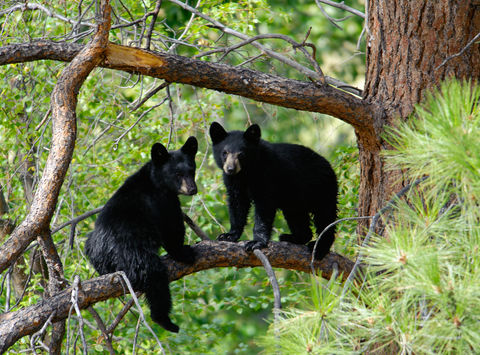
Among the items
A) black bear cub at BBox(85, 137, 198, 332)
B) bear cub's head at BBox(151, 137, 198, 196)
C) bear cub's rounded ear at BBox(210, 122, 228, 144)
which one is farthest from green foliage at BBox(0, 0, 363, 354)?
black bear cub at BBox(85, 137, 198, 332)

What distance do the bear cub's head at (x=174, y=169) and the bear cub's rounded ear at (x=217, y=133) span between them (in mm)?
359

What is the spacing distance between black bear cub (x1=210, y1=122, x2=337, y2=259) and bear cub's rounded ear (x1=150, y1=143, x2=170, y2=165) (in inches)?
19.6

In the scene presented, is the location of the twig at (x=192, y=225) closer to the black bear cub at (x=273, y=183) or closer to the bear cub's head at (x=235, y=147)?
the black bear cub at (x=273, y=183)

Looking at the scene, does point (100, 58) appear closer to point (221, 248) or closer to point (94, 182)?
point (221, 248)

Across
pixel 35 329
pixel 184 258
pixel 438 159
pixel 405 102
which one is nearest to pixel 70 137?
pixel 35 329

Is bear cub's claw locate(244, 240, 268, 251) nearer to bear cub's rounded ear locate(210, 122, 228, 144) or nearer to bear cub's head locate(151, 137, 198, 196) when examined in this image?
bear cub's head locate(151, 137, 198, 196)

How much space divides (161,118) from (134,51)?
11.9 ft

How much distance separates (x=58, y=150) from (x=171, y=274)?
5.36 feet

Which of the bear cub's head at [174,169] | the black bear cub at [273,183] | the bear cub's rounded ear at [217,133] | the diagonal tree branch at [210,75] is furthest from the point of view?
the bear cub's rounded ear at [217,133]

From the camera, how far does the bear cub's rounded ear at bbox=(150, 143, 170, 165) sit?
15.8 ft

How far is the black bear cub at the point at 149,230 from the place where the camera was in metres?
4.33

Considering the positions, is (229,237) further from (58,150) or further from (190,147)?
(58,150)

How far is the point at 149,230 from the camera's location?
4.50 m

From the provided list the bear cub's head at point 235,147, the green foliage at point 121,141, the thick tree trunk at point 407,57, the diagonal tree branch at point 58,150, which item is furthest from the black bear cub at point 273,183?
the diagonal tree branch at point 58,150
